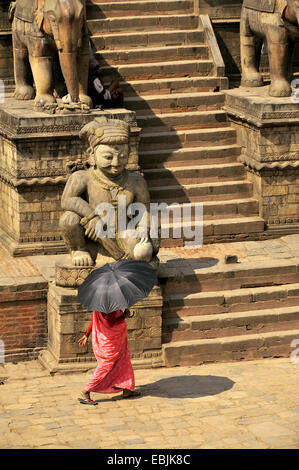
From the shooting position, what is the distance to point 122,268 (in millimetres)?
14781

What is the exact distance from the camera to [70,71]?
1847 centimetres

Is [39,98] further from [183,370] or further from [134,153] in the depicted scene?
[183,370]

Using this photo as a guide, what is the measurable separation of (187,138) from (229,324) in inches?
155

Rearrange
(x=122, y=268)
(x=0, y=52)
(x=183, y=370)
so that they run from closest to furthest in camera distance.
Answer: (x=122, y=268) < (x=183, y=370) < (x=0, y=52)

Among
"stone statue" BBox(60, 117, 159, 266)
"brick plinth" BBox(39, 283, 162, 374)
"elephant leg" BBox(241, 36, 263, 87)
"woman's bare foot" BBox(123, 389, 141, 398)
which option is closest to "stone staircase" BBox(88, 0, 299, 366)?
"brick plinth" BBox(39, 283, 162, 374)

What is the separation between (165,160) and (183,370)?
4.18 meters

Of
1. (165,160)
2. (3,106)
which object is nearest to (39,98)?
(3,106)

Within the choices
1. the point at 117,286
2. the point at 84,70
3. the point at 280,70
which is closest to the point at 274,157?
the point at 280,70

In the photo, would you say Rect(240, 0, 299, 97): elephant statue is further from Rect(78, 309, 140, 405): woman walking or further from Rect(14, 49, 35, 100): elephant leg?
Rect(78, 309, 140, 405): woman walking

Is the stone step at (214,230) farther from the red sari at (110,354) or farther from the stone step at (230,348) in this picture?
the red sari at (110,354)

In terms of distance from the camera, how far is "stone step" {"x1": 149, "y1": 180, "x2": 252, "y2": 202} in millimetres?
19109

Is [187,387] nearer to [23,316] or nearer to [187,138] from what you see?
[23,316]

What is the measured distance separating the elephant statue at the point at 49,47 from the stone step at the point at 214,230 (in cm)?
214
